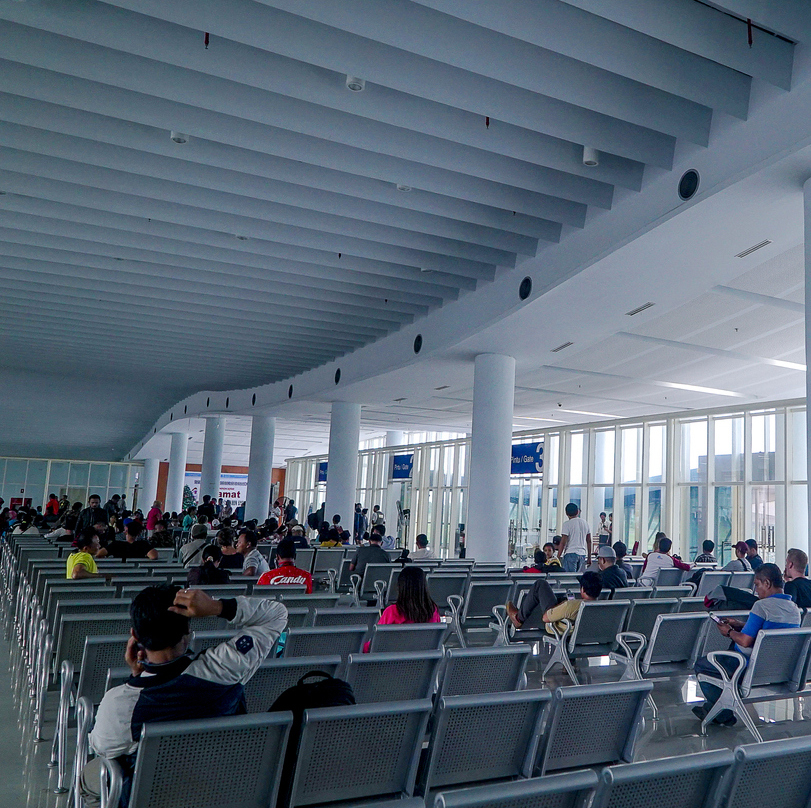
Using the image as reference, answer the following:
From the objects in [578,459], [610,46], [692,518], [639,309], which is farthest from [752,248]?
[578,459]

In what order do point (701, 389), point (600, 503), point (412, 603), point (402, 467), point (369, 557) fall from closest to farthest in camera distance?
point (412, 603) < point (369, 557) < point (701, 389) < point (600, 503) < point (402, 467)

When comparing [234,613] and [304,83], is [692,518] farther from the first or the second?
[234,613]

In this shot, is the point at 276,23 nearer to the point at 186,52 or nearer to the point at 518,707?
the point at 186,52

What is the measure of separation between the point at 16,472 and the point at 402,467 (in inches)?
746

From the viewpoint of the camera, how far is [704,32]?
4.71m

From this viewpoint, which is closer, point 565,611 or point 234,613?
point 234,613

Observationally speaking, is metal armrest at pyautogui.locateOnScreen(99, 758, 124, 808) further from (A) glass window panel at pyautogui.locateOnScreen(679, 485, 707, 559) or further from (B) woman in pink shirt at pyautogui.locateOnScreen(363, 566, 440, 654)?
(A) glass window panel at pyautogui.locateOnScreen(679, 485, 707, 559)

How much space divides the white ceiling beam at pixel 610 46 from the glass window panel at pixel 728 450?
12707 millimetres

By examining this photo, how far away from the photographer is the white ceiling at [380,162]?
15.8 ft

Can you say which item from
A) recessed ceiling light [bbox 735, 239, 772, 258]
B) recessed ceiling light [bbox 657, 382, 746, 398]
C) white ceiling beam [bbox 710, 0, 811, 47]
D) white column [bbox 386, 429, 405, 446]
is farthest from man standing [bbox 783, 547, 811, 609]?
white column [bbox 386, 429, 405, 446]

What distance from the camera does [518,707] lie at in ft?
9.02

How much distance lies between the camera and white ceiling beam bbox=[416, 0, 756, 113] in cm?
446

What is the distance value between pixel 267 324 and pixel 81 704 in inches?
413

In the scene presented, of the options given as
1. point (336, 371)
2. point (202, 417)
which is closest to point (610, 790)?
point (336, 371)
